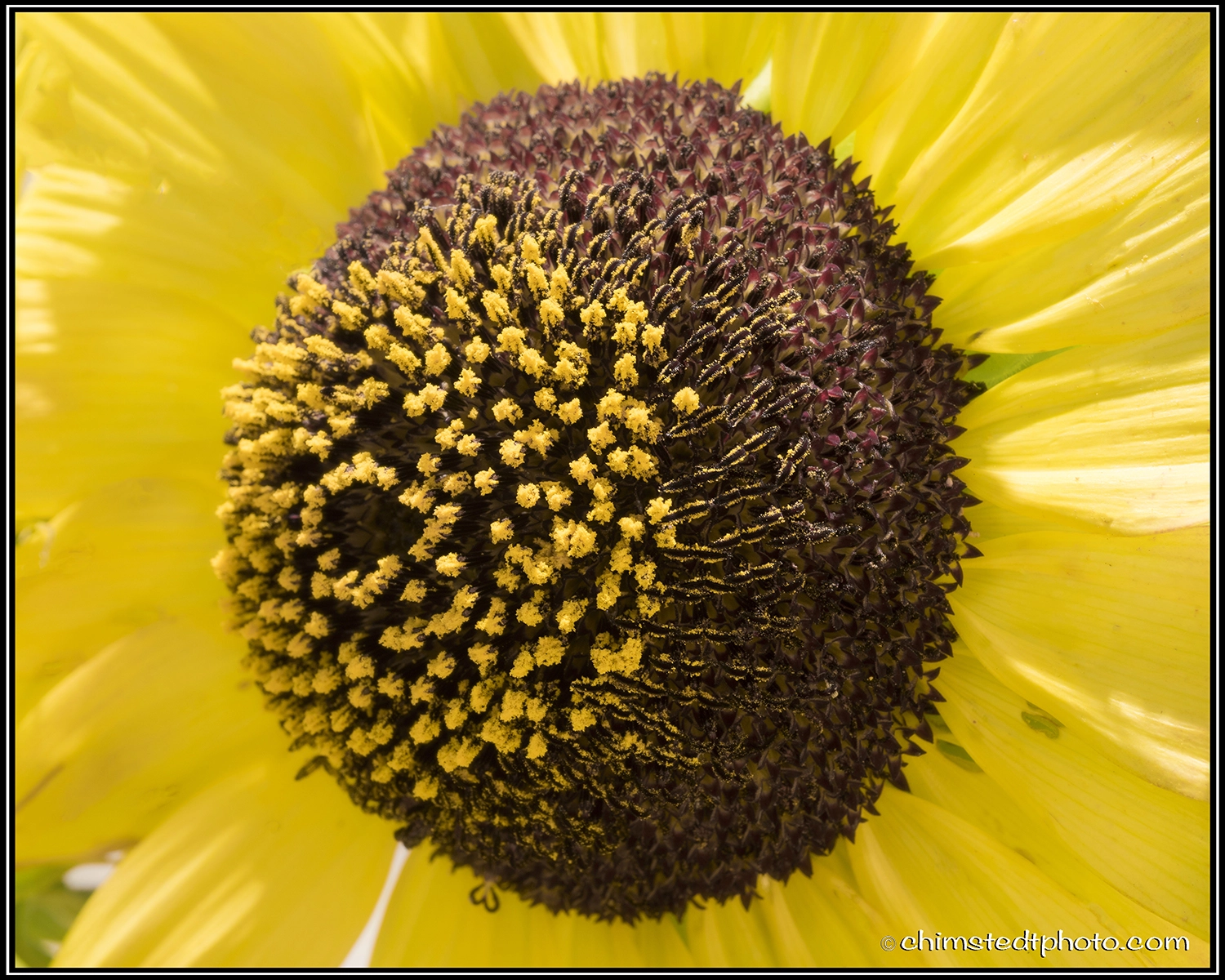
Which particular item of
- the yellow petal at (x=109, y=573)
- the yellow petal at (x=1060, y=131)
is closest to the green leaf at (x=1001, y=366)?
the yellow petal at (x=1060, y=131)

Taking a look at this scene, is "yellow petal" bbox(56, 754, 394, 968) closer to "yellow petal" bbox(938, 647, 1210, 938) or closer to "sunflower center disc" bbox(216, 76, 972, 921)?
"sunflower center disc" bbox(216, 76, 972, 921)

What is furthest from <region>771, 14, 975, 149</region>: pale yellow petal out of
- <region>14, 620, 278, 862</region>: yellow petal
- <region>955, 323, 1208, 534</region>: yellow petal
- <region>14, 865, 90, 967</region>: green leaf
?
<region>14, 865, 90, 967</region>: green leaf

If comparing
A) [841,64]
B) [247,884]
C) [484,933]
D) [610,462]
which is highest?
[841,64]

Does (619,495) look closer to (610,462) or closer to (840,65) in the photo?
(610,462)

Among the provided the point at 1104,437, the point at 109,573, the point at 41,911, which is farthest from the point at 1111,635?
the point at 41,911

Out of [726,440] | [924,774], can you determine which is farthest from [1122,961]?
[726,440]

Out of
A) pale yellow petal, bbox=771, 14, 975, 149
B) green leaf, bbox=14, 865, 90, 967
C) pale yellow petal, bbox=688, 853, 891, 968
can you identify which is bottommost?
pale yellow petal, bbox=688, 853, 891, 968

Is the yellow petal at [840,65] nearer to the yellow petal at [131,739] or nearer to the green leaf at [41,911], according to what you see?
the yellow petal at [131,739]

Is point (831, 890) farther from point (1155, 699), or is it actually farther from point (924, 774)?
point (1155, 699)
